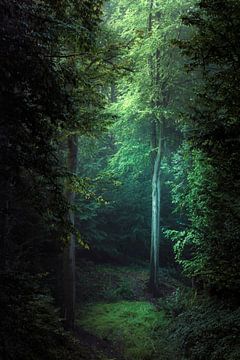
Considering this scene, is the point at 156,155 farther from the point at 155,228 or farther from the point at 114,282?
the point at 114,282

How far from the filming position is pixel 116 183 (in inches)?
461

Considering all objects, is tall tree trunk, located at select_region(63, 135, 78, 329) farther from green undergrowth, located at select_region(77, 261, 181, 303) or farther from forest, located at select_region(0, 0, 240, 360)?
green undergrowth, located at select_region(77, 261, 181, 303)

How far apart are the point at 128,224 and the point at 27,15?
18.1 meters

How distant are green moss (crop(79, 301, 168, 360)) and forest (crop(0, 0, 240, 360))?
6 cm

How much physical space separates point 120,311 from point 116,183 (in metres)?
5.82

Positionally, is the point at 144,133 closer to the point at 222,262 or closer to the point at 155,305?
the point at 155,305

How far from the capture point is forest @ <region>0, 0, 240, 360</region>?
511cm

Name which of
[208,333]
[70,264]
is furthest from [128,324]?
[208,333]

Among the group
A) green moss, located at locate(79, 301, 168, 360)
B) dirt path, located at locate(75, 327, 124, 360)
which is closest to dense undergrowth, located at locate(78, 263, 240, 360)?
green moss, located at locate(79, 301, 168, 360)

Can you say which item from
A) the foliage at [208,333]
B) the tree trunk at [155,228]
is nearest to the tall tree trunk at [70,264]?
the foliage at [208,333]

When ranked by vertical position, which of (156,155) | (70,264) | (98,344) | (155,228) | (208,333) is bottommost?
(98,344)

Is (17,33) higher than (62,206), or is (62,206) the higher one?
(17,33)

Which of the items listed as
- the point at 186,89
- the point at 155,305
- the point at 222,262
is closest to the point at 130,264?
the point at 155,305

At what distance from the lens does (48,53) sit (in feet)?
17.9
